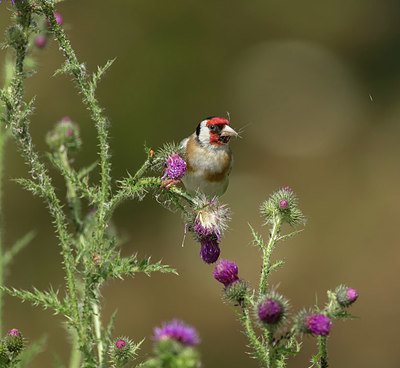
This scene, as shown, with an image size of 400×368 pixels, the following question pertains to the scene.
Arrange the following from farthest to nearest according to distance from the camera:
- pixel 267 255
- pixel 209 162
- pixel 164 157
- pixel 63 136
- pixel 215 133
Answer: pixel 215 133 → pixel 209 162 → pixel 63 136 → pixel 164 157 → pixel 267 255

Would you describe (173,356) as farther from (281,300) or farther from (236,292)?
(236,292)

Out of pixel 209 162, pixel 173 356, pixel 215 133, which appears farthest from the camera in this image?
pixel 215 133

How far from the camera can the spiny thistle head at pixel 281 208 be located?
7.82 feet

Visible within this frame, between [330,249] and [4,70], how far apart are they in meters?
5.46

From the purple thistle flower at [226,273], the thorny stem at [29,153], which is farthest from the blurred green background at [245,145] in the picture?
the purple thistle flower at [226,273]

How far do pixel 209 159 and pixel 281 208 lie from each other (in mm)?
906

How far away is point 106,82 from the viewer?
6.44 meters

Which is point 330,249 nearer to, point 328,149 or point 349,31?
point 328,149

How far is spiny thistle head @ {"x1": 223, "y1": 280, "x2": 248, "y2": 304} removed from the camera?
6.62 feet

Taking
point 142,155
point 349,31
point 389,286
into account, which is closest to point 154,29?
point 142,155

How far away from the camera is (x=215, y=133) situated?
11.0ft

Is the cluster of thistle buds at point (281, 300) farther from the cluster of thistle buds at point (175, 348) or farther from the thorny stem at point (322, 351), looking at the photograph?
the cluster of thistle buds at point (175, 348)

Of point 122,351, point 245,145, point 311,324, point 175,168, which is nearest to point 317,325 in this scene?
point 311,324

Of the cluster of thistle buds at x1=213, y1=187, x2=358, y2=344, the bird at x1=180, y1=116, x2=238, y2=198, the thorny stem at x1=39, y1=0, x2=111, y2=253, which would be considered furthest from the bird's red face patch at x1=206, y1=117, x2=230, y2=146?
the thorny stem at x1=39, y1=0, x2=111, y2=253
